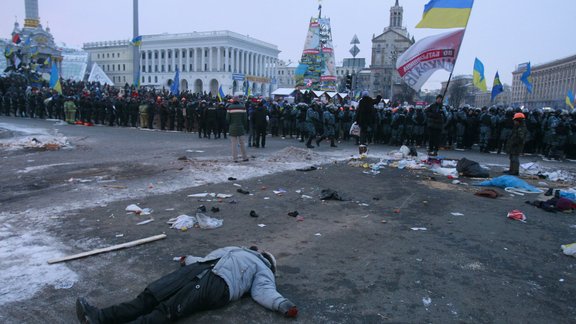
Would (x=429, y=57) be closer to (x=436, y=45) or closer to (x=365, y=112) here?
(x=436, y=45)

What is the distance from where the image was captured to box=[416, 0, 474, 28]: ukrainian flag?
10969mm

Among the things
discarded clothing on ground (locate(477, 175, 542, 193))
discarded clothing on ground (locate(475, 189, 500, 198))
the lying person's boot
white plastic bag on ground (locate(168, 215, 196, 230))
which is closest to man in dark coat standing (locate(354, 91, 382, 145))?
discarded clothing on ground (locate(477, 175, 542, 193))

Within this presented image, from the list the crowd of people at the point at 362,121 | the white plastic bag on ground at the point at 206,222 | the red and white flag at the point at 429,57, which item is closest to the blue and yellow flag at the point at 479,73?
the crowd of people at the point at 362,121

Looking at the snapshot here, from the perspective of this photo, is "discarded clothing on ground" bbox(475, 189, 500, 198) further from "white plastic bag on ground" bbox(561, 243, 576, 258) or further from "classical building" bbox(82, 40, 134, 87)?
"classical building" bbox(82, 40, 134, 87)

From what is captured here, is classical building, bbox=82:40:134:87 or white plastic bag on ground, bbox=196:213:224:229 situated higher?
classical building, bbox=82:40:134:87

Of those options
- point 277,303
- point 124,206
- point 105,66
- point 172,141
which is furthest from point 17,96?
point 105,66

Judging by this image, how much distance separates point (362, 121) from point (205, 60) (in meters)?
104

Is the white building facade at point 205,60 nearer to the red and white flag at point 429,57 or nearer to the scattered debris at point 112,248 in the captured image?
the red and white flag at point 429,57

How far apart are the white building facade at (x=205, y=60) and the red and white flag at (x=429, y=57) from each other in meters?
89.6

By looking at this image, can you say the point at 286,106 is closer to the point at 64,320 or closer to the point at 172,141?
the point at 172,141

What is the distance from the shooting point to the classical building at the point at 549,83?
73.6m

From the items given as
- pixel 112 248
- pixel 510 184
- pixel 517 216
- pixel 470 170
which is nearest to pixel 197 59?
pixel 470 170

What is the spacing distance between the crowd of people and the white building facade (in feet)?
253

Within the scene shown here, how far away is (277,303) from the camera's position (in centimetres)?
339
